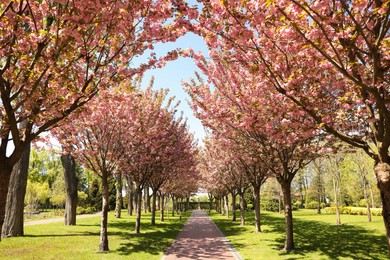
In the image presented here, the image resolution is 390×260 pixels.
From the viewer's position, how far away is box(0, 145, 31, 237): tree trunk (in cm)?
1714

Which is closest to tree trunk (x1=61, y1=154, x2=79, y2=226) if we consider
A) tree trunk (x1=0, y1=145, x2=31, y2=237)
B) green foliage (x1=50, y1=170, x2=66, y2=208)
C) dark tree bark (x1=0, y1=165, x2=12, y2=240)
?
tree trunk (x1=0, y1=145, x2=31, y2=237)

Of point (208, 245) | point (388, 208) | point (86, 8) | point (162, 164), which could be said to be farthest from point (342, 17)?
point (162, 164)

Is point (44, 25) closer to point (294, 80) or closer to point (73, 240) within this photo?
point (294, 80)

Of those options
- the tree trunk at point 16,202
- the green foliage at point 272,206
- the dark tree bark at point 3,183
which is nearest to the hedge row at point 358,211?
the green foliage at point 272,206

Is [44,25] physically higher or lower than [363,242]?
higher

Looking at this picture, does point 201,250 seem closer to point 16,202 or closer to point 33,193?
point 16,202

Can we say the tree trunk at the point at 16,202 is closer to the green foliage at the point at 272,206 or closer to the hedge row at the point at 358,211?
the hedge row at the point at 358,211

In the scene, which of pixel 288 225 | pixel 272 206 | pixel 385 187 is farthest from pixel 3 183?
pixel 272 206

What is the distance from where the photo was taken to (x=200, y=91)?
14.0m

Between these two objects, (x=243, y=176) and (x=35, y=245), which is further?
(x=243, y=176)

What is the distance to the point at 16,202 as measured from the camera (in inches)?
699

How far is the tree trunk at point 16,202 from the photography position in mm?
17141

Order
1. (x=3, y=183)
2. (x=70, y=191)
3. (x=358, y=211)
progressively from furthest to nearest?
(x=358, y=211) → (x=70, y=191) → (x=3, y=183)

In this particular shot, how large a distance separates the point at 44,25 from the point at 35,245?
11798 millimetres
